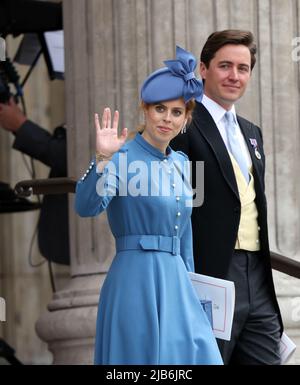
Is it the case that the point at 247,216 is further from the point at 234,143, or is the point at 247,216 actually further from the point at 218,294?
the point at 218,294

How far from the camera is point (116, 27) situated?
8.49 metres

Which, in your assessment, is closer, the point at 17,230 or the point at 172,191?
the point at 172,191

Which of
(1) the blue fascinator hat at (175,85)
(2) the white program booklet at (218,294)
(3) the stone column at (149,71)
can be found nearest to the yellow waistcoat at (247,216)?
(2) the white program booklet at (218,294)

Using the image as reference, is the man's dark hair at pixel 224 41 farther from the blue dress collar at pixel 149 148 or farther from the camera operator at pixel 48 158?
the camera operator at pixel 48 158

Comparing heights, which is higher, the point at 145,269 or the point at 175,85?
the point at 175,85

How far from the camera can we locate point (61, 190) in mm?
7684

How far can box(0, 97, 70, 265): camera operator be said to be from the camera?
1009 cm

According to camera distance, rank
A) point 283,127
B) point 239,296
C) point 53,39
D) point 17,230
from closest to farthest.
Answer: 1. point 239,296
2. point 283,127
3. point 53,39
4. point 17,230

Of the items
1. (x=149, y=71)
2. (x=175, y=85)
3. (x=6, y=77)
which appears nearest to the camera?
(x=175, y=85)

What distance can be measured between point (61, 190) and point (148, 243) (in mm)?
1895

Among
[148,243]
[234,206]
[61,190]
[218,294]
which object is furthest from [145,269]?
[61,190]
